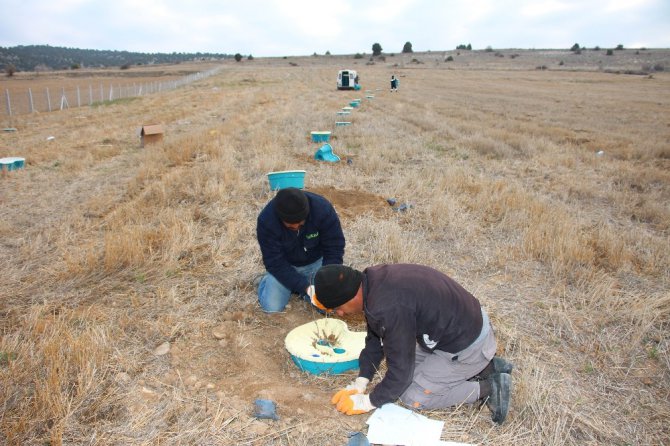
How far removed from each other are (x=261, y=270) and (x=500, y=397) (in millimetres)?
2675

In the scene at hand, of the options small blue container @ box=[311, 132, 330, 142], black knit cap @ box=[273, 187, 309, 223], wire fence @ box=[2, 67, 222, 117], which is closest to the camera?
black knit cap @ box=[273, 187, 309, 223]

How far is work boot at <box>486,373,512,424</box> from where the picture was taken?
9.02 ft

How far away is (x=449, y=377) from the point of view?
2.86 m

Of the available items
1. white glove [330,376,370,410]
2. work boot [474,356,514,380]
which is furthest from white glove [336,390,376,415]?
work boot [474,356,514,380]

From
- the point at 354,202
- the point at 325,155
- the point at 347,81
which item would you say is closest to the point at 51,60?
the point at 347,81

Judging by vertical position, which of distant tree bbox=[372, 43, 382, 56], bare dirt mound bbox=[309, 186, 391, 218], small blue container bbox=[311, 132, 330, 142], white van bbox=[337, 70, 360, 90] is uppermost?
distant tree bbox=[372, 43, 382, 56]

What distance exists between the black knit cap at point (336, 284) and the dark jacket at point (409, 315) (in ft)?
0.31

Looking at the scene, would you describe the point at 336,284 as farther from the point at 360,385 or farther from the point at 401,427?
the point at 401,427

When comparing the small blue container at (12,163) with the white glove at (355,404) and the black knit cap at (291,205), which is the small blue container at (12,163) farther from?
the white glove at (355,404)

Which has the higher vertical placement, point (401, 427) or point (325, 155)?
point (325, 155)

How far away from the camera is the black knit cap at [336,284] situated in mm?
2455

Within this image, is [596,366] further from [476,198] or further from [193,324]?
[476,198]

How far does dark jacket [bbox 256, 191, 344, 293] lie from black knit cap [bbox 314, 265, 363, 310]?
1.37 metres

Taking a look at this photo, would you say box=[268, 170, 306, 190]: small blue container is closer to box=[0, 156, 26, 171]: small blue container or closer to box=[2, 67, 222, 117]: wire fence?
box=[0, 156, 26, 171]: small blue container
